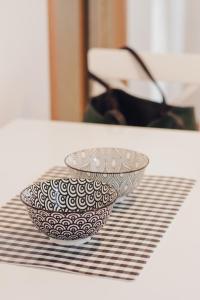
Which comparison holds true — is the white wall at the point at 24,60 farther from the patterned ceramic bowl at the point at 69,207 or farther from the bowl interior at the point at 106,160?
the patterned ceramic bowl at the point at 69,207

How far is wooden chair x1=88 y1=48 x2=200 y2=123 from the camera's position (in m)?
2.12

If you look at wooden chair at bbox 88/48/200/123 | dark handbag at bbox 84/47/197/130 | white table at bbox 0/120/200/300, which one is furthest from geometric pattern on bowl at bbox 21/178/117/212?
wooden chair at bbox 88/48/200/123

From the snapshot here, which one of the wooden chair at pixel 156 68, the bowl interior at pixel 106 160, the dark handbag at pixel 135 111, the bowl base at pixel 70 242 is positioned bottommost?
the dark handbag at pixel 135 111

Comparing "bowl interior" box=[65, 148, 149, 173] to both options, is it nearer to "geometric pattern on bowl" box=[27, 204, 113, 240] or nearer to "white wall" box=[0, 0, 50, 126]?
"geometric pattern on bowl" box=[27, 204, 113, 240]

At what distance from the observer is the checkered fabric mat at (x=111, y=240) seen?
3.56 ft

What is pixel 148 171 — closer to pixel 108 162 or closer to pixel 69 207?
pixel 108 162

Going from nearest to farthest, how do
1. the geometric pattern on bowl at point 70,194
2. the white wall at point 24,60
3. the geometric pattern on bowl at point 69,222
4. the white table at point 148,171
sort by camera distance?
the white table at point 148,171, the geometric pattern on bowl at point 69,222, the geometric pattern on bowl at point 70,194, the white wall at point 24,60

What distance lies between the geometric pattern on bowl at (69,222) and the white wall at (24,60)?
1.08 meters

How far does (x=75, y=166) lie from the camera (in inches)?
55.8

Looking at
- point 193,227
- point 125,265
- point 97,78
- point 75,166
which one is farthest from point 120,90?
point 125,265

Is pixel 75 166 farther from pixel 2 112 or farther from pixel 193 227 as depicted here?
pixel 2 112

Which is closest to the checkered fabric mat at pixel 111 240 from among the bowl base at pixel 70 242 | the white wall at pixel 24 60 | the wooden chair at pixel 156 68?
the bowl base at pixel 70 242

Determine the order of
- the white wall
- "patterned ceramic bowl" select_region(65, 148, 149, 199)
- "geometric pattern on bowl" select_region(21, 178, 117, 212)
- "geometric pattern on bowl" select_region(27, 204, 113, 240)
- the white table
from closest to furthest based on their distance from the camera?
the white table
"geometric pattern on bowl" select_region(27, 204, 113, 240)
"geometric pattern on bowl" select_region(21, 178, 117, 212)
"patterned ceramic bowl" select_region(65, 148, 149, 199)
the white wall

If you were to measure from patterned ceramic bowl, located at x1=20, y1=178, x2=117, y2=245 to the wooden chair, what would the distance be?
3.12 ft
